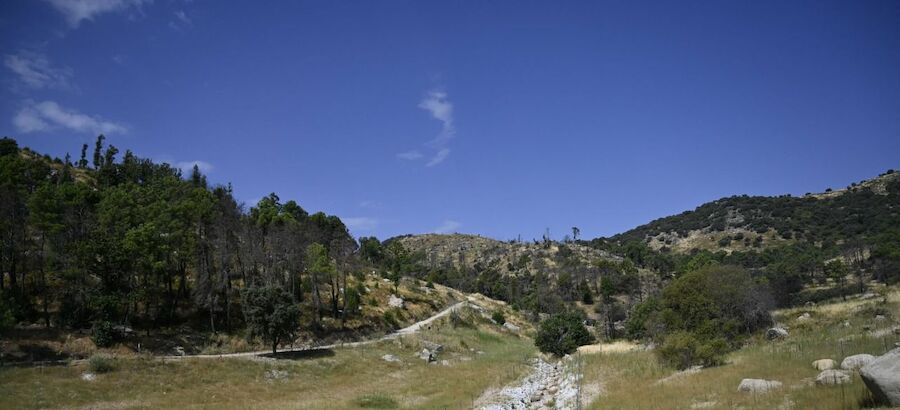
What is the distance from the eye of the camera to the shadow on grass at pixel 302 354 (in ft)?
168

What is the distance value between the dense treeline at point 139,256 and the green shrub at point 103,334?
0.64 m

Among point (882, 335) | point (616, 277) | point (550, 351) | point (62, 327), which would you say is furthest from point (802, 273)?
point (62, 327)

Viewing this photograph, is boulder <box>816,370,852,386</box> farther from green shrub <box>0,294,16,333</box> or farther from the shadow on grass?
green shrub <box>0,294,16,333</box>

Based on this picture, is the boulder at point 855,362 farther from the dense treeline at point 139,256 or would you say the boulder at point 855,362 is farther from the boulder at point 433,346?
the dense treeline at point 139,256

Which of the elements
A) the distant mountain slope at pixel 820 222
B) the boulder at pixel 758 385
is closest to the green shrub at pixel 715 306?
the boulder at pixel 758 385

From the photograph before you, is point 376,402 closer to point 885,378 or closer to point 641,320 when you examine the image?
point 885,378

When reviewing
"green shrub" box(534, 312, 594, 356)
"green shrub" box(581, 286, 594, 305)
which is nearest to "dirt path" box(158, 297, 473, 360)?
"green shrub" box(534, 312, 594, 356)

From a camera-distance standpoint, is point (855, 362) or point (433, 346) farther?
point (433, 346)

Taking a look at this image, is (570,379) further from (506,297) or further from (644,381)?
(506,297)

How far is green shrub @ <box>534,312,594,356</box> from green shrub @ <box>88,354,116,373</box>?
4423cm

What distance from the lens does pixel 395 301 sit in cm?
8750

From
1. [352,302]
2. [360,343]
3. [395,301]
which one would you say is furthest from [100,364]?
[395,301]

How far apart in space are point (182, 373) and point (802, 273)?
367 ft

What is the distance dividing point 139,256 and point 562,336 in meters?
46.6
